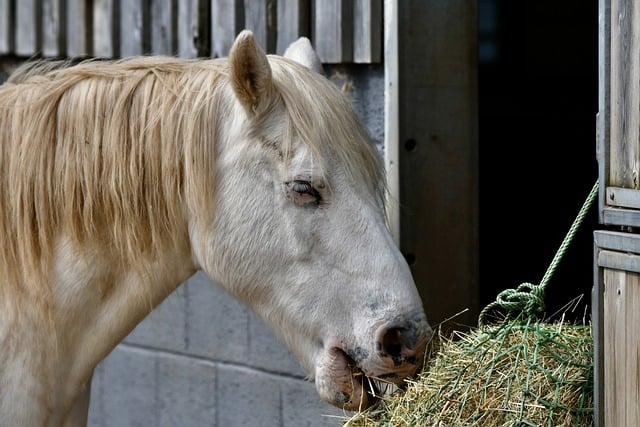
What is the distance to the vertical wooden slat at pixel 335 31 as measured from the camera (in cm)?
372

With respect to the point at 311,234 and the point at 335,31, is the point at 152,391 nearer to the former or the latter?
the point at 335,31

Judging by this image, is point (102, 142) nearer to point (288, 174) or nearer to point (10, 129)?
point (10, 129)

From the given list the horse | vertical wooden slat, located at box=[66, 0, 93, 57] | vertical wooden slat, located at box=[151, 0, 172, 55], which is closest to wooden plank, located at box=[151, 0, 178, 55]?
vertical wooden slat, located at box=[151, 0, 172, 55]

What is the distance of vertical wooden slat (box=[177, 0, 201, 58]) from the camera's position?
4348mm

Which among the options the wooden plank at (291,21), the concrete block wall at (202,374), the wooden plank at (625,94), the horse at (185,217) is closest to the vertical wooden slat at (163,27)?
the wooden plank at (291,21)

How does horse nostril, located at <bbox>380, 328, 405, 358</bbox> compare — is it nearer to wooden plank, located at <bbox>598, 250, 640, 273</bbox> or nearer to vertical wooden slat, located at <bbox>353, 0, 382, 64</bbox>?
wooden plank, located at <bbox>598, 250, 640, 273</bbox>

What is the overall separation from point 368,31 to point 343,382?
166 centimetres

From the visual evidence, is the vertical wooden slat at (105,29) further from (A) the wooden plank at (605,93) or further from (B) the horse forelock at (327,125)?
(A) the wooden plank at (605,93)

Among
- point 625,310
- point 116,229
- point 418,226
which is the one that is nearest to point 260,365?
point 418,226

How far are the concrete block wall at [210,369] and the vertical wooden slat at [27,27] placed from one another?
168 centimetres

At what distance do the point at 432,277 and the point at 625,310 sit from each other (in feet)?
4.76

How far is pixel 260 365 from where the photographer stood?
436 centimetres

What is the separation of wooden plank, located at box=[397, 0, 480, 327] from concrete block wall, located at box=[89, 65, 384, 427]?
0.19 metres

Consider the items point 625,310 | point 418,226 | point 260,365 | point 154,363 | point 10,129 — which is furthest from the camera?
point 154,363
